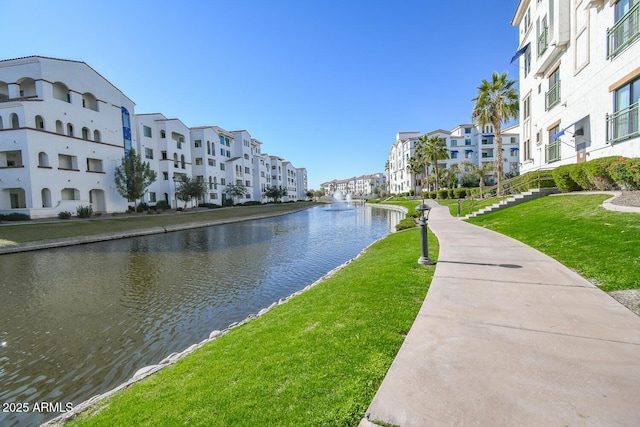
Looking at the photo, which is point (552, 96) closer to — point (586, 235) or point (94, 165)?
point (586, 235)

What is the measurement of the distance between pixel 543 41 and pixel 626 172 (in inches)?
510

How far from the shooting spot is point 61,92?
34.2 meters

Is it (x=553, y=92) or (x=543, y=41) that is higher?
(x=543, y=41)

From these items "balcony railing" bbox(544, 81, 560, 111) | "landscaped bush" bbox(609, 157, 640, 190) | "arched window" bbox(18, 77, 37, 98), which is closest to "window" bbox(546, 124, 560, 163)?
"balcony railing" bbox(544, 81, 560, 111)

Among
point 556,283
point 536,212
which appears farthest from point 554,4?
point 556,283

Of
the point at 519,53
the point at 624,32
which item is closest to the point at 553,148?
the point at 624,32

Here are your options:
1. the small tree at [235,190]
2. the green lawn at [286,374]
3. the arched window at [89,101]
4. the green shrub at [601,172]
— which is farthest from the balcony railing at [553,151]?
the small tree at [235,190]

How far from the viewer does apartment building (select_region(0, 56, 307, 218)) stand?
30047mm

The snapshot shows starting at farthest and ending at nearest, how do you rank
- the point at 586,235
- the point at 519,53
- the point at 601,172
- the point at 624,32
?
the point at 519,53, the point at 601,172, the point at 624,32, the point at 586,235

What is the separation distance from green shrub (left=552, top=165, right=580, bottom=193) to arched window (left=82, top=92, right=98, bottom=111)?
1902 inches

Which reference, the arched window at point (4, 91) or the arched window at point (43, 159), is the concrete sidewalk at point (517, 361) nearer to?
the arched window at point (43, 159)

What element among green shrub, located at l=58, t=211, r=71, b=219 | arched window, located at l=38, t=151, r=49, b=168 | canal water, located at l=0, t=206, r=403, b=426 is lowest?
canal water, located at l=0, t=206, r=403, b=426

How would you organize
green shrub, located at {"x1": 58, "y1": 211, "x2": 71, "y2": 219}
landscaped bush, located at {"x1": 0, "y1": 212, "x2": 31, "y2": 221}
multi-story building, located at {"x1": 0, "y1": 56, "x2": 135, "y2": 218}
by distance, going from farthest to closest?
green shrub, located at {"x1": 58, "y1": 211, "x2": 71, "y2": 219} < multi-story building, located at {"x1": 0, "y1": 56, "x2": 135, "y2": 218} < landscaped bush, located at {"x1": 0, "y1": 212, "x2": 31, "y2": 221}

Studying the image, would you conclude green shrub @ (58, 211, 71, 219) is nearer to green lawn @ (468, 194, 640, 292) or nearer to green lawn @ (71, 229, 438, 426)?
green lawn @ (71, 229, 438, 426)
